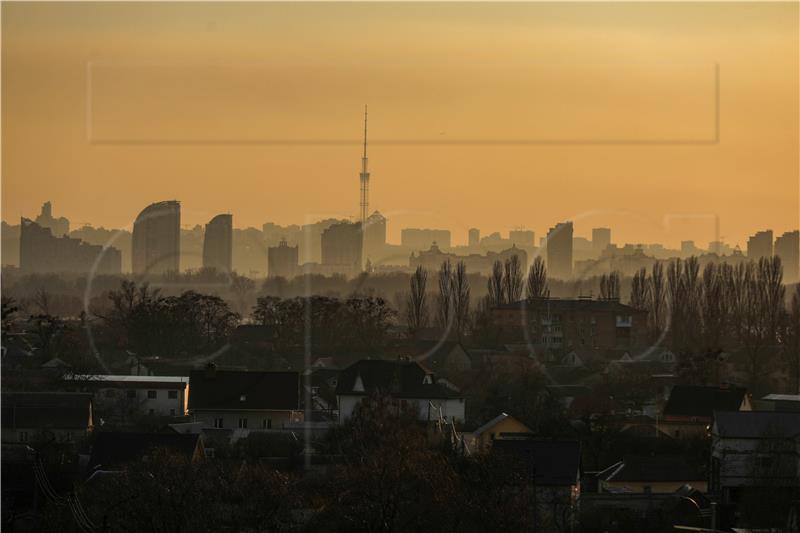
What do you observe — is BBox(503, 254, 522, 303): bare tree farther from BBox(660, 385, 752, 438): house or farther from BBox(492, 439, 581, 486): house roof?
BBox(492, 439, 581, 486): house roof

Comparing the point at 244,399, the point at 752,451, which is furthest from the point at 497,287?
the point at 752,451

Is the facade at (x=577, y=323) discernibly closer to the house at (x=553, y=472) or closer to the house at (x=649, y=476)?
the house at (x=649, y=476)

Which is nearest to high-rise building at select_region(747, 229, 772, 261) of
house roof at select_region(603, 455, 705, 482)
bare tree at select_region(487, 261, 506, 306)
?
bare tree at select_region(487, 261, 506, 306)

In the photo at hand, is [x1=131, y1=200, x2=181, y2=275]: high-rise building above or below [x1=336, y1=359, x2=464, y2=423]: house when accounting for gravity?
above

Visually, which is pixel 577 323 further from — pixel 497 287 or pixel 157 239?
pixel 157 239

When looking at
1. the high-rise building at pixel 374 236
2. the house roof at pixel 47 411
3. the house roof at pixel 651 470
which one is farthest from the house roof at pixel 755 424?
the high-rise building at pixel 374 236

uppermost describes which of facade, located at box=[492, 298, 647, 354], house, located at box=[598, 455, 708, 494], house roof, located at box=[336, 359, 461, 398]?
facade, located at box=[492, 298, 647, 354]

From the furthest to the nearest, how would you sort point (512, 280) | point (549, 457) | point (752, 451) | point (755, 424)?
1. point (512, 280)
2. point (755, 424)
3. point (752, 451)
4. point (549, 457)

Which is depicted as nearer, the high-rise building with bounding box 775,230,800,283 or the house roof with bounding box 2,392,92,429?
the house roof with bounding box 2,392,92,429
